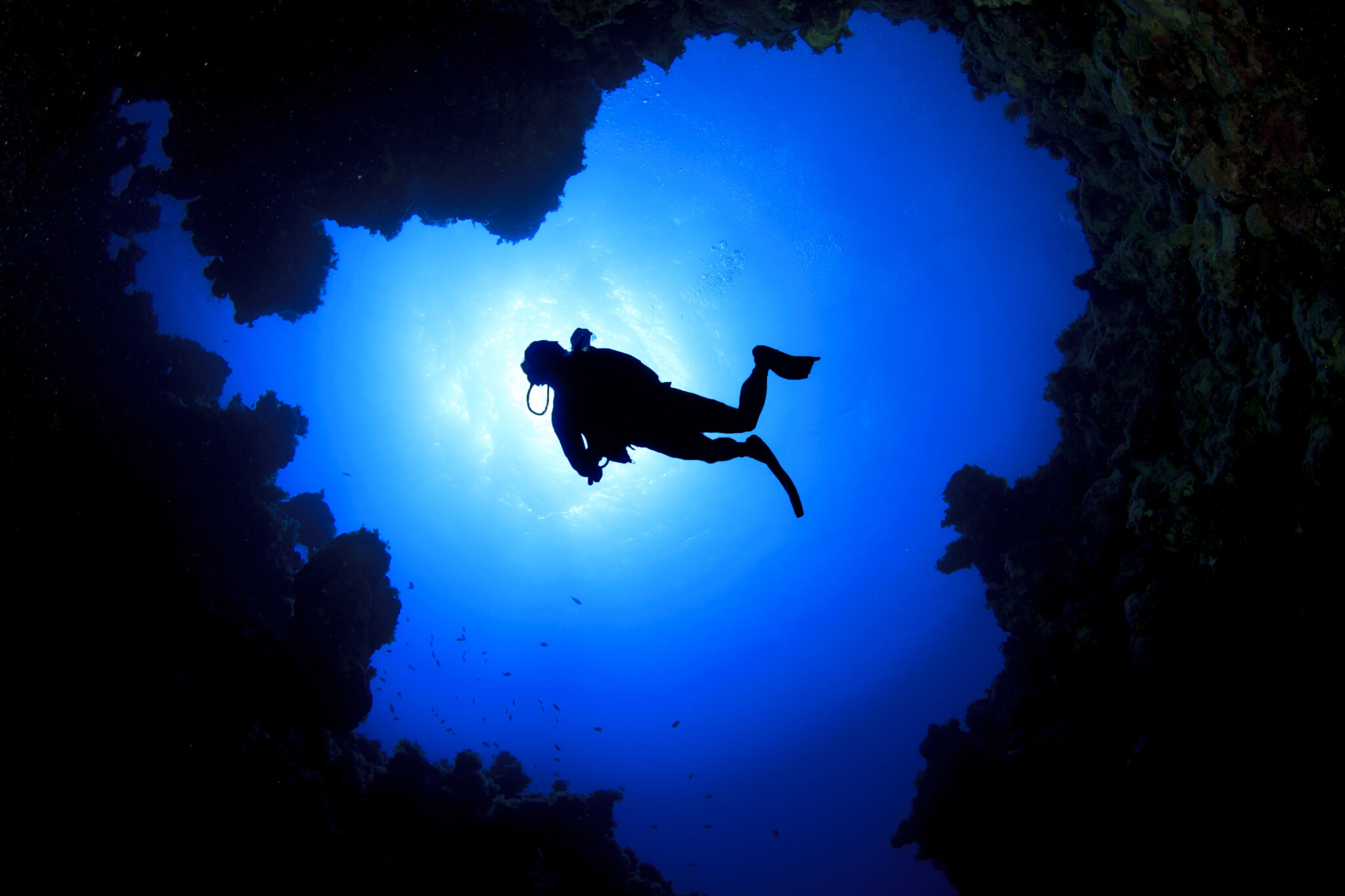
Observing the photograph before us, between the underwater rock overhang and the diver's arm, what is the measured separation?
18.4 ft

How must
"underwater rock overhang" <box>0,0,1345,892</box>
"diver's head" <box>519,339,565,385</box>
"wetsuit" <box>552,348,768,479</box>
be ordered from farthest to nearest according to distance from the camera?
"diver's head" <box>519,339,565,385</box> < "underwater rock overhang" <box>0,0,1345,892</box> < "wetsuit" <box>552,348,768,479</box>

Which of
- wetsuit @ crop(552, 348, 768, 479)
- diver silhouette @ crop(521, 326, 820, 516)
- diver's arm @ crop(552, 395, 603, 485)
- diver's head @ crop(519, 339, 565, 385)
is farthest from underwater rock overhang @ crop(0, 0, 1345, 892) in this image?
diver's head @ crop(519, 339, 565, 385)

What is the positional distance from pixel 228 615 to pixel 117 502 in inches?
135

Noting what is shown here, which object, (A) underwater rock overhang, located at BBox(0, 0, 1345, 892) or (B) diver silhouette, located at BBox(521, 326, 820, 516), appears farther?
(A) underwater rock overhang, located at BBox(0, 0, 1345, 892)

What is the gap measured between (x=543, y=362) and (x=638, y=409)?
1008 mm

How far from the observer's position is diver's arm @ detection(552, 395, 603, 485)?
4234 mm

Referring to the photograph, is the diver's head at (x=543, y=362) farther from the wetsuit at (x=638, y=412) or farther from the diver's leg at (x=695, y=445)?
the diver's leg at (x=695, y=445)

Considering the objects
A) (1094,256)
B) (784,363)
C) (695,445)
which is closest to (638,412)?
(695,445)

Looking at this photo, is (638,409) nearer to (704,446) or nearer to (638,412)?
(638,412)

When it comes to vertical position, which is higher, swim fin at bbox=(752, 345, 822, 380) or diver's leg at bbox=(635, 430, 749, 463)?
swim fin at bbox=(752, 345, 822, 380)

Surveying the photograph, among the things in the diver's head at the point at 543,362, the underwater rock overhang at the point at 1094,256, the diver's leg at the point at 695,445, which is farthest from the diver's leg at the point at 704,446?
the underwater rock overhang at the point at 1094,256

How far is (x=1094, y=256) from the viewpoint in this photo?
32.0 ft

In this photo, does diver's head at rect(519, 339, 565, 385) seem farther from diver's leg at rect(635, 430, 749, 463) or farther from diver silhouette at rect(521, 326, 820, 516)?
diver's leg at rect(635, 430, 749, 463)

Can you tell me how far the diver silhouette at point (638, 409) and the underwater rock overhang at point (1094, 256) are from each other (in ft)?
13.7
